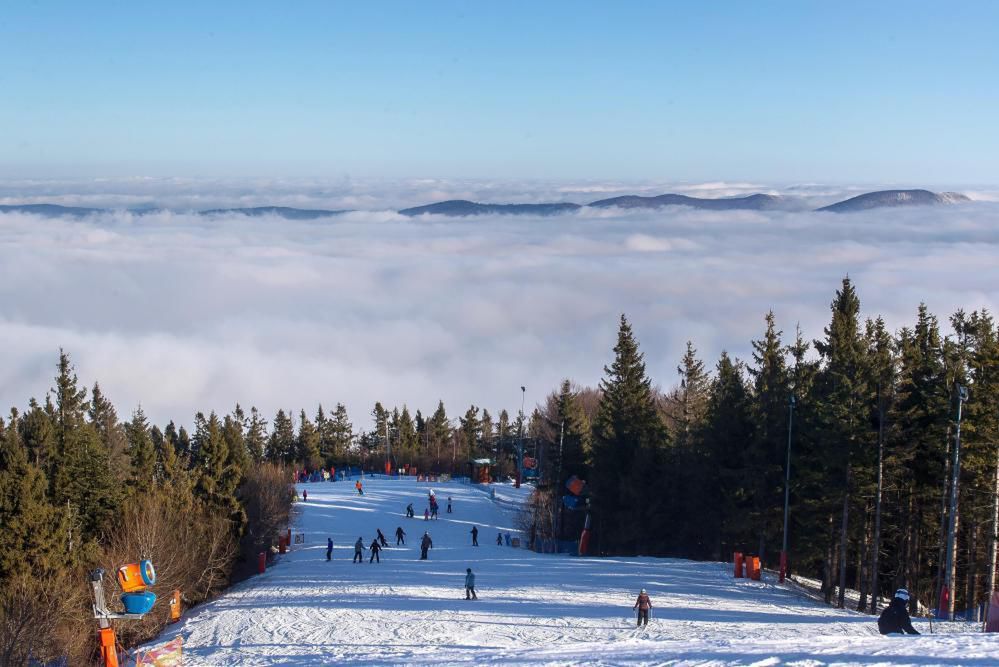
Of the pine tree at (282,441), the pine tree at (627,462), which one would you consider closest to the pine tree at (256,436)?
the pine tree at (282,441)

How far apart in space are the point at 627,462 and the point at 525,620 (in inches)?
691

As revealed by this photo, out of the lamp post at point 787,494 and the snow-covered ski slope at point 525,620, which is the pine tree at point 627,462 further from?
the lamp post at point 787,494

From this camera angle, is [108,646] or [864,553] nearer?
[108,646]

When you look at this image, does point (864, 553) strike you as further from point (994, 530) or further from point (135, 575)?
point (135, 575)

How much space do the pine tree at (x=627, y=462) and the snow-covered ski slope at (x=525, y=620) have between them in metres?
5.51

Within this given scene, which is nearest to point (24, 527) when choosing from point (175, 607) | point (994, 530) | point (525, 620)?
point (175, 607)

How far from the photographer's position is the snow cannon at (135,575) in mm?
15241

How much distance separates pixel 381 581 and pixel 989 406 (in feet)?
51.6

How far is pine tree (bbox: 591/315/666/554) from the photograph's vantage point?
37.4 m

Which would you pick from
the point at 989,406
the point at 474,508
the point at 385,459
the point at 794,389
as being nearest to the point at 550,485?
the point at 474,508

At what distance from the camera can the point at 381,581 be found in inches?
1080

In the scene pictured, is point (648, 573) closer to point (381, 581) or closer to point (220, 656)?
point (381, 581)

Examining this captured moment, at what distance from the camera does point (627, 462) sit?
38.9 meters

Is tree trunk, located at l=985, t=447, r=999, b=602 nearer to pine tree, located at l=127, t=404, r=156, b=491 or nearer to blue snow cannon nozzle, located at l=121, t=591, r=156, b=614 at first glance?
blue snow cannon nozzle, located at l=121, t=591, r=156, b=614
